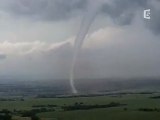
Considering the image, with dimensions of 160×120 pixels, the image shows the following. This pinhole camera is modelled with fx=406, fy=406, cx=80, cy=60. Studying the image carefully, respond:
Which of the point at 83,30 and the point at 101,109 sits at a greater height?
the point at 83,30

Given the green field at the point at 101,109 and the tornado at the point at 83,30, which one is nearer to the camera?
the green field at the point at 101,109

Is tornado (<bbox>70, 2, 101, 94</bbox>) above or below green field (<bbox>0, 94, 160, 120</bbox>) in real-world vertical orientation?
above

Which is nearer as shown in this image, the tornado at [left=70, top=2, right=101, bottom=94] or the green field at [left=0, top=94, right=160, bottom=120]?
the green field at [left=0, top=94, right=160, bottom=120]

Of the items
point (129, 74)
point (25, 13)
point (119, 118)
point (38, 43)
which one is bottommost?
point (119, 118)

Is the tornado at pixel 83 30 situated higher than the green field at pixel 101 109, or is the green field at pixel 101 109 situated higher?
the tornado at pixel 83 30

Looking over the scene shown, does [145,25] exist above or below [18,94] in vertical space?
above

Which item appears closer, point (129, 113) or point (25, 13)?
point (129, 113)

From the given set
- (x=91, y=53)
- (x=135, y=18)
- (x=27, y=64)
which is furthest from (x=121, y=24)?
(x=27, y=64)

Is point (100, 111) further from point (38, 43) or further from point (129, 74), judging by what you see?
point (38, 43)
